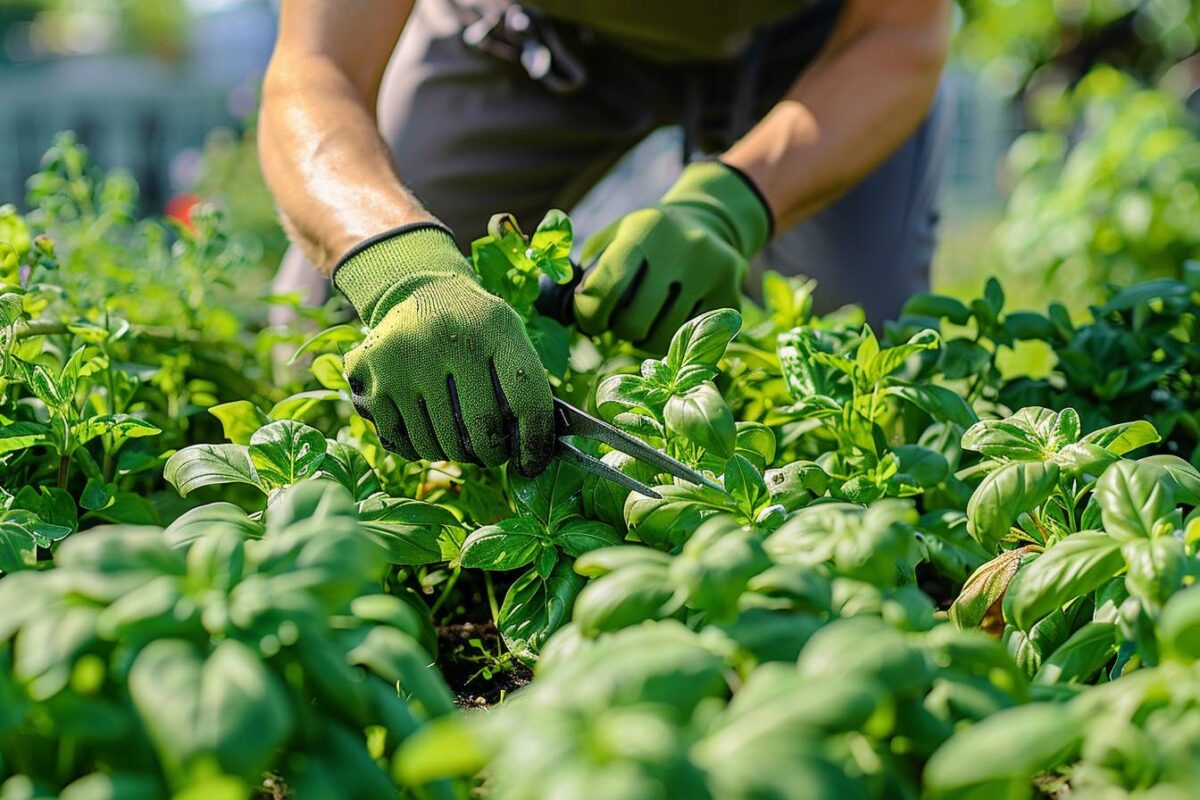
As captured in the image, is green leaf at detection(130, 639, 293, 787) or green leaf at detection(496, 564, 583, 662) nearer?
green leaf at detection(130, 639, 293, 787)

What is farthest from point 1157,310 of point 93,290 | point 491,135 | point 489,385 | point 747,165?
point 93,290

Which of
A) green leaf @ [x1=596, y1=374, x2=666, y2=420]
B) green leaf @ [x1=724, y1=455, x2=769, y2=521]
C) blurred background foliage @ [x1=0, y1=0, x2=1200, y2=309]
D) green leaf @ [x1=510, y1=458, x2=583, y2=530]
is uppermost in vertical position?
green leaf @ [x1=596, y1=374, x2=666, y2=420]

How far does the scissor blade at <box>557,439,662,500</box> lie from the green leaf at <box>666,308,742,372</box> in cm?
12

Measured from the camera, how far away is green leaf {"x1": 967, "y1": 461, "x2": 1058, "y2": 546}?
0.98 m

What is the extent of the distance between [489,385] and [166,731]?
0.70 m

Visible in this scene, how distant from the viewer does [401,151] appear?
2559 mm

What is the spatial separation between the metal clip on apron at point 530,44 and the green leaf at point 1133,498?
1.76m

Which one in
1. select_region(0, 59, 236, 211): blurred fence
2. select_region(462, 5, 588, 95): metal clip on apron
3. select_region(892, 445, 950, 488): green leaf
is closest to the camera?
select_region(892, 445, 950, 488): green leaf

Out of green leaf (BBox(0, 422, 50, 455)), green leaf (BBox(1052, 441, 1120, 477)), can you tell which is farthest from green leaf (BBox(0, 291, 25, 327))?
green leaf (BBox(1052, 441, 1120, 477))

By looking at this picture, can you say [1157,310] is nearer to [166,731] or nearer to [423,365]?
[423,365]

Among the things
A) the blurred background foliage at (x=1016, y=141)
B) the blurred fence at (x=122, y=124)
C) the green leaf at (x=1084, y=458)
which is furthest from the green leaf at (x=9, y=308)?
the blurred fence at (x=122, y=124)

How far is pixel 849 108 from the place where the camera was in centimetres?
200

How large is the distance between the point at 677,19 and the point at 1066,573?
1712 millimetres

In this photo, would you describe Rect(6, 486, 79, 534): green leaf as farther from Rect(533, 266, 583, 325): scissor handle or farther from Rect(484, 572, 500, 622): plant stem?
Rect(533, 266, 583, 325): scissor handle
